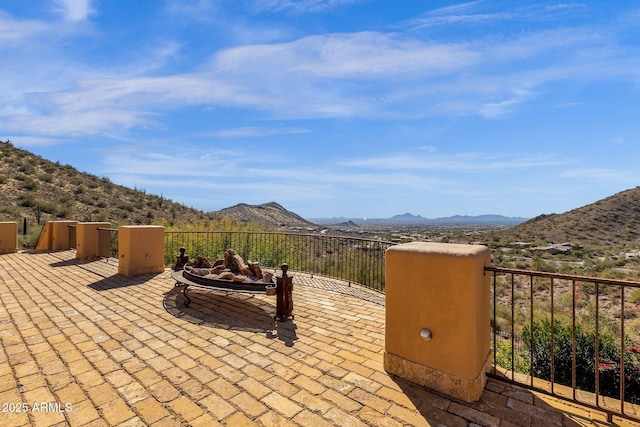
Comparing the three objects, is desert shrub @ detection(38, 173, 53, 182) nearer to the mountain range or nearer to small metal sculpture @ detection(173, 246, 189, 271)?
the mountain range

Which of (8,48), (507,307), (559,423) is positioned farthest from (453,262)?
(507,307)

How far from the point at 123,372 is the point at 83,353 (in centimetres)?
79

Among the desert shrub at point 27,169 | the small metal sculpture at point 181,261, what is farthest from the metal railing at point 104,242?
the desert shrub at point 27,169

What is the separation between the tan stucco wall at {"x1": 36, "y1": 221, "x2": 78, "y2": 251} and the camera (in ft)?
39.0

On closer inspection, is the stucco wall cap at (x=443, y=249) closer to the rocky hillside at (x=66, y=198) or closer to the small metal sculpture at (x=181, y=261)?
the small metal sculpture at (x=181, y=261)

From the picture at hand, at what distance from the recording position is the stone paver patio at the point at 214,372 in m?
2.56

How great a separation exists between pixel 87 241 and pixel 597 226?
1628 inches

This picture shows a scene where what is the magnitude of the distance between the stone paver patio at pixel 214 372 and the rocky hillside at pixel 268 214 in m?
35.8

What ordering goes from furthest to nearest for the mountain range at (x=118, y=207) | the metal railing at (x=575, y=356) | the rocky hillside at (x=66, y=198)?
the mountain range at (x=118, y=207) → the rocky hillside at (x=66, y=198) → the metal railing at (x=575, y=356)

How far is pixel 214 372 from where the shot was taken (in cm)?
322

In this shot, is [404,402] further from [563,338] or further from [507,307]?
[507,307]

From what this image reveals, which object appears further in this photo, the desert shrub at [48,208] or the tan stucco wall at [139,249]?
the desert shrub at [48,208]

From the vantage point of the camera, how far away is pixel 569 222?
35062 mm

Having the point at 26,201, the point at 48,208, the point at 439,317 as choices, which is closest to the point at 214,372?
the point at 439,317
